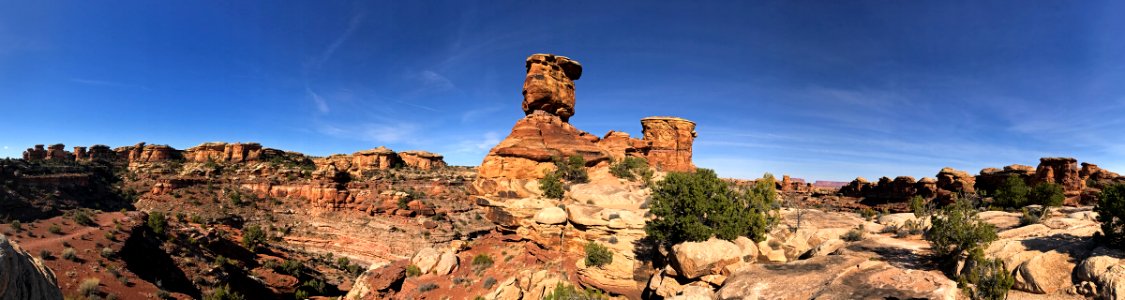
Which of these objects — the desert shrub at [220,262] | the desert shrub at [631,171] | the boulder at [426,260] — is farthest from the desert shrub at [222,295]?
the desert shrub at [631,171]

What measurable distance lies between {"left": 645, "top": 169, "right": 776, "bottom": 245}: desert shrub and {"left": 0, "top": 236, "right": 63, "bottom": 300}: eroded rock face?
56.1 feet

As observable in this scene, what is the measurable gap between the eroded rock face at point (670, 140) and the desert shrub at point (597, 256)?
1348 inches

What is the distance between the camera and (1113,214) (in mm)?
11531

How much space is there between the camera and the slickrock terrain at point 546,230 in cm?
1259

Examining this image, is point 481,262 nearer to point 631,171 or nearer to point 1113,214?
point 631,171

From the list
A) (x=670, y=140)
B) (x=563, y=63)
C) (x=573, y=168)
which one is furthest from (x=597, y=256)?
(x=670, y=140)

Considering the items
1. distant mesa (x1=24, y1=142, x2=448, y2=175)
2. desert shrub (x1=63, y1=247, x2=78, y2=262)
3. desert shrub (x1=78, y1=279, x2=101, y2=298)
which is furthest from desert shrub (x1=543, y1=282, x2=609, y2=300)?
distant mesa (x1=24, y1=142, x2=448, y2=175)

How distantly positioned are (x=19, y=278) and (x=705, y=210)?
60.5 feet

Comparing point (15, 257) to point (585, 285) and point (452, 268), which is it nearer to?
point (585, 285)

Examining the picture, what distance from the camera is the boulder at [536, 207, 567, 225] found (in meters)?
24.4

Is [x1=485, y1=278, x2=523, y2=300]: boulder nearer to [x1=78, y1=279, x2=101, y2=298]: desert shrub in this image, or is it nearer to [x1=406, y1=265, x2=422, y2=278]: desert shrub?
[x1=406, y1=265, x2=422, y2=278]: desert shrub

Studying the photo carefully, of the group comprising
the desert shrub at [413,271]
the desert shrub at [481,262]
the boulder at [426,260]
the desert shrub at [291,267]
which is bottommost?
the desert shrub at [291,267]

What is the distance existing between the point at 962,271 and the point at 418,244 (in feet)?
162

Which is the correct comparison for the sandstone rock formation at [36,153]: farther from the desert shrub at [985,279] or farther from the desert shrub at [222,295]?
the desert shrub at [985,279]
